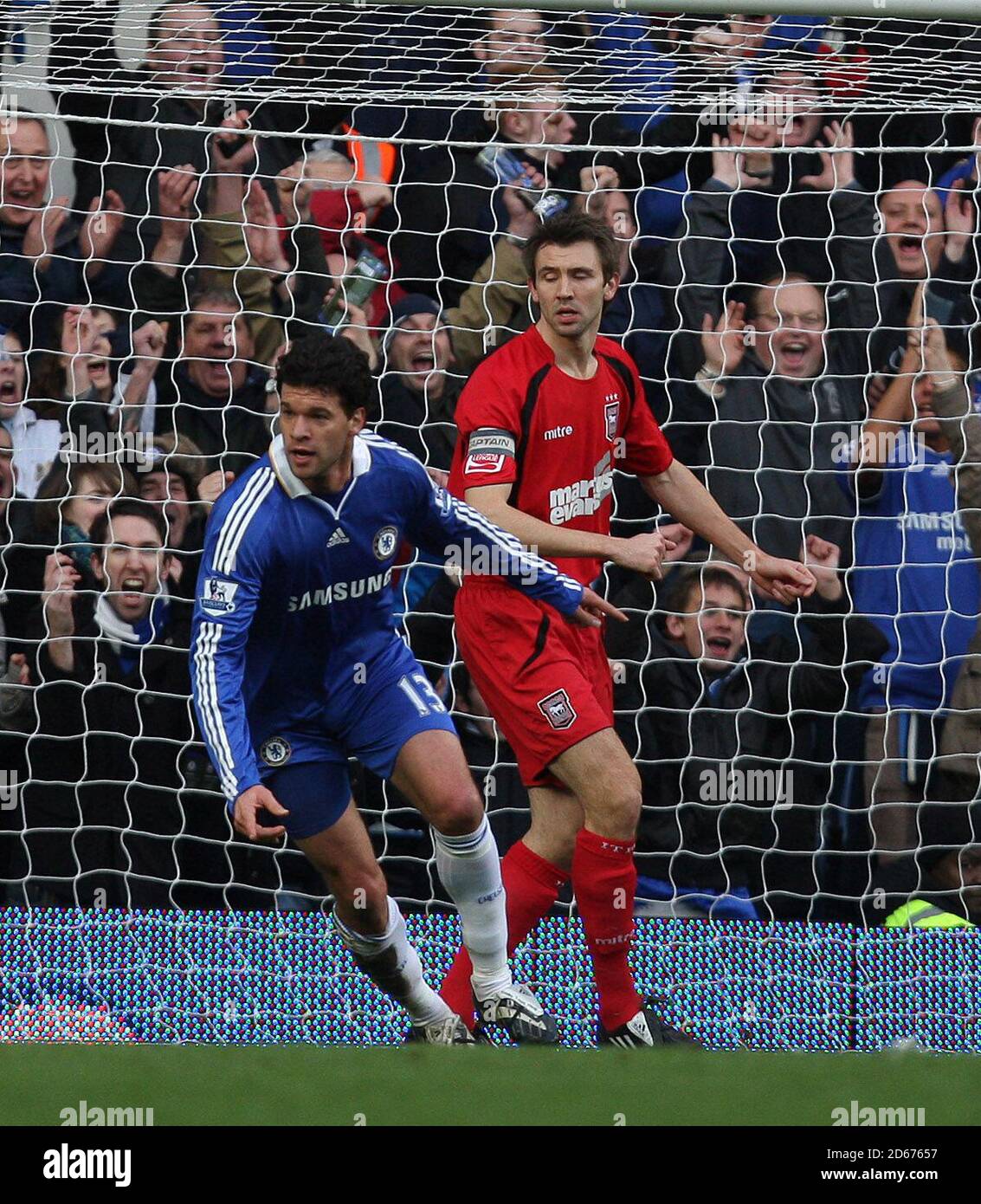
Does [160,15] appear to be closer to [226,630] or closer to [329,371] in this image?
[329,371]

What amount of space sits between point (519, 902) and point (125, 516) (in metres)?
1.78

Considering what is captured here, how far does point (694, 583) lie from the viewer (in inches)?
207

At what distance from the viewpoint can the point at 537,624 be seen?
13.6 ft

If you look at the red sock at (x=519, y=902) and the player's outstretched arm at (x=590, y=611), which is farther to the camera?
the red sock at (x=519, y=902)

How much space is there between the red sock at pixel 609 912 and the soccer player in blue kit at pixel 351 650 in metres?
0.18

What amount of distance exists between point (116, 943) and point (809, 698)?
207 cm

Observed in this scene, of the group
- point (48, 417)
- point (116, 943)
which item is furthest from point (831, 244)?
point (116, 943)

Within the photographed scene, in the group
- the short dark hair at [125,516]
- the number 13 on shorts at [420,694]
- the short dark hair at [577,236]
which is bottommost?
the number 13 on shorts at [420,694]

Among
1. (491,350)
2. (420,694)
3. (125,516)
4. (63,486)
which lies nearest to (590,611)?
(420,694)

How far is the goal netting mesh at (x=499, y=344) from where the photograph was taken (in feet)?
16.8

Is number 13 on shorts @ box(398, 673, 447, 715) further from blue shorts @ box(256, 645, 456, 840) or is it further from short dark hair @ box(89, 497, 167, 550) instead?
short dark hair @ box(89, 497, 167, 550)

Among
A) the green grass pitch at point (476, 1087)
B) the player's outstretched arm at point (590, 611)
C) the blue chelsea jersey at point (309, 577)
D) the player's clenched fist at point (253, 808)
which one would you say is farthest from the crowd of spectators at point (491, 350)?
the green grass pitch at point (476, 1087)

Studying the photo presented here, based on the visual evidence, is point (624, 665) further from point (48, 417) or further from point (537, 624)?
point (48, 417)

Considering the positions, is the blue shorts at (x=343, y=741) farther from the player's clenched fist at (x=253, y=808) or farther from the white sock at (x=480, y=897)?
the player's clenched fist at (x=253, y=808)
